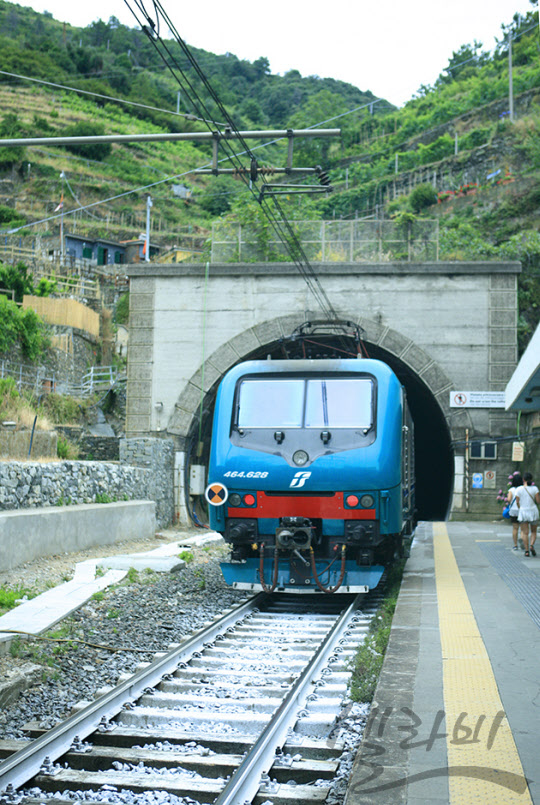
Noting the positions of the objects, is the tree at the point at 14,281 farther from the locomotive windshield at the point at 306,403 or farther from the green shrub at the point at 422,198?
the green shrub at the point at 422,198

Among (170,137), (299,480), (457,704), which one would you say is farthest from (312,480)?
(457,704)

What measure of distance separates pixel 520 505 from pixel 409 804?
10516 millimetres

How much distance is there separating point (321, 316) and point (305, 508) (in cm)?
1426

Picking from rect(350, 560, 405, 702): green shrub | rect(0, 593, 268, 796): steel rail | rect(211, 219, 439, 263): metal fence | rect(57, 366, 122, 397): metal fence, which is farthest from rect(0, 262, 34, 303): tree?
rect(0, 593, 268, 796): steel rail

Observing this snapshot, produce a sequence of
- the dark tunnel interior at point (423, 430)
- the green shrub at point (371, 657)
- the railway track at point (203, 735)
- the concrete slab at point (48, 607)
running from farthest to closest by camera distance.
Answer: the dark tunnel interior at point (423, 430) → the concrete slab at point (48, 607) → the green shrub at point (371, 657) → the railway track at point (203, 735)

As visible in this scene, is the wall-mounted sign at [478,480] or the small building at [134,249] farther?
the small building at [134,249]

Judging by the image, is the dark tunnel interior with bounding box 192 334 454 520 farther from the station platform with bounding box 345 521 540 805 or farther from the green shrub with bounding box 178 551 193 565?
the station platform with bounding box 345 521 540 805

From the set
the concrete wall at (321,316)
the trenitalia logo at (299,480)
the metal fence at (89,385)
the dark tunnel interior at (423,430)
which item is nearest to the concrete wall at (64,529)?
the trenitalia logo at (299,480)

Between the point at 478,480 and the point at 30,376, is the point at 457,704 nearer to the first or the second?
the point at 478,480

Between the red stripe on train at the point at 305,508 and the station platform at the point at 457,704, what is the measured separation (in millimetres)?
1145

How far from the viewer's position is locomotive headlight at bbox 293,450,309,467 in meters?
10.1

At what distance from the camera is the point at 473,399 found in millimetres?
22906

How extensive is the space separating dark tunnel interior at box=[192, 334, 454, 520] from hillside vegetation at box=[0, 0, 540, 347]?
385 cm

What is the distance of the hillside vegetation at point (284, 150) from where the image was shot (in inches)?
1890
